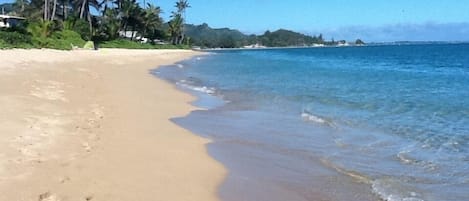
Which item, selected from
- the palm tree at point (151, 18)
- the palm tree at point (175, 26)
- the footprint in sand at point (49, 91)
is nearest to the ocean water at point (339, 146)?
the footprint in sand at point (49, 91)

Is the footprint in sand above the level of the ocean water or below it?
above

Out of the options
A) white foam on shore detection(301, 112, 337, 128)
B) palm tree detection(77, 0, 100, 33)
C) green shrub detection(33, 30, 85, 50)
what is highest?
palm tree detection(77, 0, 100, 33)

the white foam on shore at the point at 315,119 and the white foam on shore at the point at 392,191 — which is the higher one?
the white foam on shore at the point at 392,191

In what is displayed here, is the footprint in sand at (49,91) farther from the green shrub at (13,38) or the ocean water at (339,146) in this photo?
the green shrub at (13,38)

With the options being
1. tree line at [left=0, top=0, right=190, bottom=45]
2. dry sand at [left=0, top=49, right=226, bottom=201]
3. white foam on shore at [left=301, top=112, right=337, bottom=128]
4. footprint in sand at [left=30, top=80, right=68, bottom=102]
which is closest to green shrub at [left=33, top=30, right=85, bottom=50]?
tree line at [left=0, top=0, right=190, bottom=45]

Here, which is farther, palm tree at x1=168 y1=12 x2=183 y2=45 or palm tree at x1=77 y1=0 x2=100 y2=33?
palm tree at x1=168 y1=12 x2=183 y2=45

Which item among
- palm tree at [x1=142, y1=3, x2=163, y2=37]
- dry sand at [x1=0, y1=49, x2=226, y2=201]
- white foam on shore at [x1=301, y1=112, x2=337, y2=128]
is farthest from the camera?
palm tree at [x1=142, y1=3, x2=163, y2=37]

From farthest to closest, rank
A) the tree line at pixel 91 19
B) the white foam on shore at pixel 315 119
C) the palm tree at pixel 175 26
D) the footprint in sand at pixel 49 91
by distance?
the palm tree at pixel 175 26 → the tree line at pixel 91 19 → the footprint in sand at pixel 49 91 → the white foam on shore at pixel 315 119

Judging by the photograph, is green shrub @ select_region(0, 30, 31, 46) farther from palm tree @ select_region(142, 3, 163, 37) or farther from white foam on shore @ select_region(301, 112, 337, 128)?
palm tree @ select_region(142, 3, 163, 37)

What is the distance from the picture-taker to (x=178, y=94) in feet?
57.9

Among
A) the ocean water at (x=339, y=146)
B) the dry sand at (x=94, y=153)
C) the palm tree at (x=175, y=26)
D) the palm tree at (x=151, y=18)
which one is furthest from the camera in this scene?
the palm tree at (x=175, y=26)

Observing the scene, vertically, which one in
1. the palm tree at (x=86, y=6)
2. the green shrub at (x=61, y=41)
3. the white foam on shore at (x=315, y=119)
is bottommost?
the white foam on shore at (x=315, y=119)

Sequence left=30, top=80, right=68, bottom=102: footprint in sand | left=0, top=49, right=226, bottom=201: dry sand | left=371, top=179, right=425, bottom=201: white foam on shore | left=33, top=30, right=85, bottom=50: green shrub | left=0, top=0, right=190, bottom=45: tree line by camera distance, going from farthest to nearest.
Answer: left=0, top=0, right=190, bottom=45: tree line, left=33, top=30, right=85, bottom=50: green shrub, left=30, top=80, right=68, bottom=102: footprint in sand, left=371, top=179, right=425, bottom=201: white foam on shore, left=0, top=49, right=226, bottom=201: dry sand

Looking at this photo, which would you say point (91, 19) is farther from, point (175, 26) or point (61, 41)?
point (175, 26)
